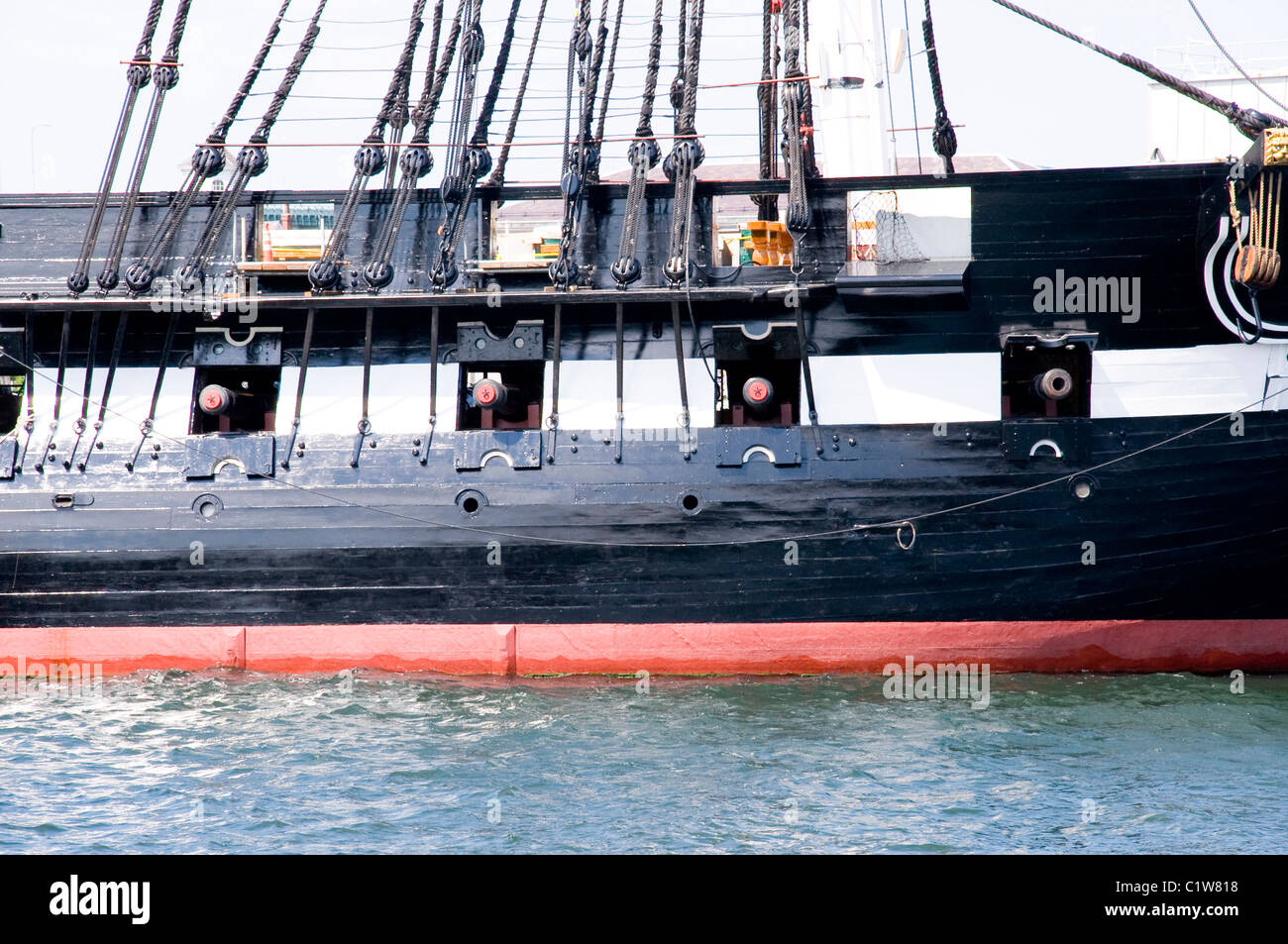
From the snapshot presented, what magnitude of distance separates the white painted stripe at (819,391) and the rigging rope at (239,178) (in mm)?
1188

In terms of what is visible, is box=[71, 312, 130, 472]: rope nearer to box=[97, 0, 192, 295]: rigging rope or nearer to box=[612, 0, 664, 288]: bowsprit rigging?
box=[97, 0, 192, 295]: rigging rope

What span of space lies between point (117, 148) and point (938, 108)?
10.9 meters

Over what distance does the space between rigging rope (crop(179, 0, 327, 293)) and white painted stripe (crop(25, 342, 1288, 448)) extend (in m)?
1.19

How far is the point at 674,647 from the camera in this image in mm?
13281

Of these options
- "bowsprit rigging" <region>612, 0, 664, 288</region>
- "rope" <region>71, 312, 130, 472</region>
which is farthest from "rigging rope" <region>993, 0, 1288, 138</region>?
"rope" <region>71, 312, 130, 472</region>

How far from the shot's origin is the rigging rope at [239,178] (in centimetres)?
1448

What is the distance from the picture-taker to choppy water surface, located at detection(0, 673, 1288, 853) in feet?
29.7

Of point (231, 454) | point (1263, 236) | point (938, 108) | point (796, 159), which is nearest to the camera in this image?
point (1263, 236)

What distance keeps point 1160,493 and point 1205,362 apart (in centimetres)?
151

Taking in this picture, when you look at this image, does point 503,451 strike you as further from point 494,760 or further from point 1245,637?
point 1245,637

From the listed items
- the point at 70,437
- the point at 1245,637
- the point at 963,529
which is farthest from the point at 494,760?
the point at 1245,637

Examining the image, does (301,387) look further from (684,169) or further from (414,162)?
(684,169)

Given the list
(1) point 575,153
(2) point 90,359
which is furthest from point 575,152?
(2) point 90,359

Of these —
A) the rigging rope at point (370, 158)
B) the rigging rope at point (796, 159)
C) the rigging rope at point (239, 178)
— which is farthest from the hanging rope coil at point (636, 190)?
the rigging rope at point (239, 178)
